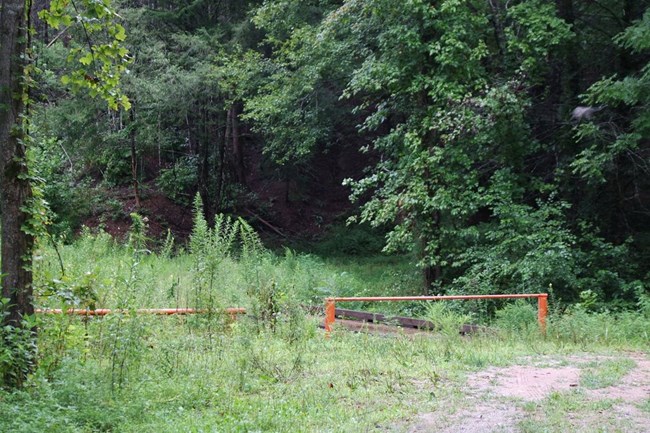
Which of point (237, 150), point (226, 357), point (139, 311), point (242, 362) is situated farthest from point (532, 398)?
point (237, 150)

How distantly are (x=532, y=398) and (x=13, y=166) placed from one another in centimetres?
579

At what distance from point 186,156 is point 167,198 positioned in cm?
231

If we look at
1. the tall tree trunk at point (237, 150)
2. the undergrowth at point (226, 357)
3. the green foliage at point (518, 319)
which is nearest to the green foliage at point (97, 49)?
the undergrowth at point (226, 357)

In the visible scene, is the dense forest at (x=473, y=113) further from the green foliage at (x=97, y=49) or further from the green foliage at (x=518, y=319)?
the green foliage at (x=97, y=49)

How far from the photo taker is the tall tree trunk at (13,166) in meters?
6.25

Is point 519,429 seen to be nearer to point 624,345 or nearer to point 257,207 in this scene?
point 624,345

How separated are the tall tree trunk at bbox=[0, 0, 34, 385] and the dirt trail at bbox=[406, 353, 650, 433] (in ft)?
13.3

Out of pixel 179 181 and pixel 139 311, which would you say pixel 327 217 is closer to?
pixel 179 181

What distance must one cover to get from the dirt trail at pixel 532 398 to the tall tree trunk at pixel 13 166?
4.06 m

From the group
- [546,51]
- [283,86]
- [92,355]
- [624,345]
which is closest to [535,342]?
[624,345]

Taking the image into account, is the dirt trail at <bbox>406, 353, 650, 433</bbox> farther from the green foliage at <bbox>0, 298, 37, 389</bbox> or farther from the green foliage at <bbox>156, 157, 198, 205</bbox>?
the green foliage at <bbox>156, 157, 198, 205</bbox>

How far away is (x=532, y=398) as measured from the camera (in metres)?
6.68

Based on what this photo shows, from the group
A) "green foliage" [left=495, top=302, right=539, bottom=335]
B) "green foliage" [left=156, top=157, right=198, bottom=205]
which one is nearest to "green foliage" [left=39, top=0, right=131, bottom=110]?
"green foliage" [left=495, top=302, right=539, bottom=335]

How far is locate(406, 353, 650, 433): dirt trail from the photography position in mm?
5715
